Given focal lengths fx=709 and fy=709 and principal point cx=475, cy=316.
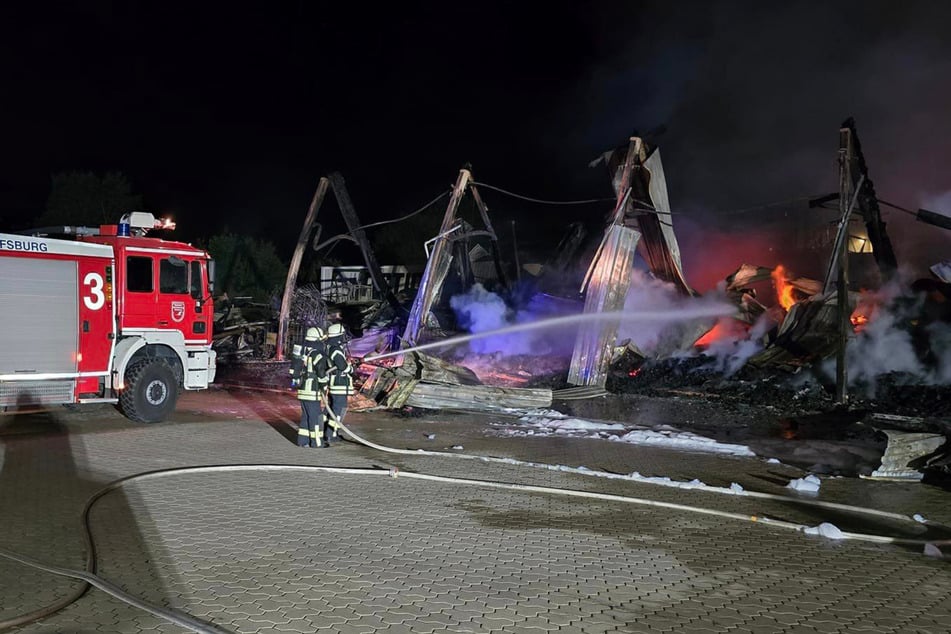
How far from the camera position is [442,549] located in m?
5.19

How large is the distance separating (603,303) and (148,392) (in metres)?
8.49

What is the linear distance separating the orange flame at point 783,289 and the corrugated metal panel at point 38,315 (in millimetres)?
14886

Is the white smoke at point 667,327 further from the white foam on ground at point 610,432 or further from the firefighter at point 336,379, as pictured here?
the firefighter at point 336,379

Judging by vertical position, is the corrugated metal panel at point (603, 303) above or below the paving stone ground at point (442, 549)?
above

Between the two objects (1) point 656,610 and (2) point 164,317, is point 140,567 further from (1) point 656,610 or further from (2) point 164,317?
(2) point 164,317

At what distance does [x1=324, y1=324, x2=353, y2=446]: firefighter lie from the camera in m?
9.28

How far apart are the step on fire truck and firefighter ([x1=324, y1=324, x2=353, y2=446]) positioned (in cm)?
316

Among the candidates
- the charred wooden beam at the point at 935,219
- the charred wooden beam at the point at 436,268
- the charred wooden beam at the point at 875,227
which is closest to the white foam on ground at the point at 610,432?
the charred wooden beam at the point at 436,268

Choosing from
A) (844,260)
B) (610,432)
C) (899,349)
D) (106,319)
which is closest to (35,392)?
(106,319)

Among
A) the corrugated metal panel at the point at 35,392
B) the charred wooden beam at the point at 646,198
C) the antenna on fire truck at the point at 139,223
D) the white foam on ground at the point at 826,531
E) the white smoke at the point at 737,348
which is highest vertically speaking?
the charred wooden beam at the point at 646,198

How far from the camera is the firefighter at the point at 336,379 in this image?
9.28 metres

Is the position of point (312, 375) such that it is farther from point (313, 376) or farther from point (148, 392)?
point (148, 392)

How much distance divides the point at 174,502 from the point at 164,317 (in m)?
5.47

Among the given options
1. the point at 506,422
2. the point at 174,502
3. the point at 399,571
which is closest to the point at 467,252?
the point at 506,422
